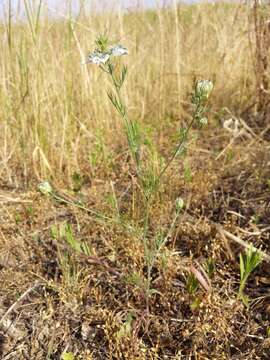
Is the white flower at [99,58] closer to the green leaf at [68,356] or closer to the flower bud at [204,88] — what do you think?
the flower bud at [204,88]

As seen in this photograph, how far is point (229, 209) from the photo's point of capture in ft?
4.67

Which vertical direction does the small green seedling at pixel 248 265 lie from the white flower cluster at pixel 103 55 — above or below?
below

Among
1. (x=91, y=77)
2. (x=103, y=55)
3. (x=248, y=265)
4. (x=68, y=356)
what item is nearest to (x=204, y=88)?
(x=103, y=55)

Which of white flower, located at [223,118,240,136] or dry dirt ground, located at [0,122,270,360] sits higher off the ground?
white flower, located at [223,118,240,136]

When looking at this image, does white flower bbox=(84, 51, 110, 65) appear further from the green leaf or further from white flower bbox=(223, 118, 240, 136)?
white flower bbox=(223, 118, 240, 136)

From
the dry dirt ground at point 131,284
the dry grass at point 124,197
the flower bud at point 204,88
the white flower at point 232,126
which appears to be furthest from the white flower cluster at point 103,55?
the white flower at point 232,126

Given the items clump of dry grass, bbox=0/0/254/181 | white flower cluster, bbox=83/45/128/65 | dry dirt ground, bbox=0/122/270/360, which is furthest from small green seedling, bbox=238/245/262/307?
clump of dry grass, bbox=0/0/254/181

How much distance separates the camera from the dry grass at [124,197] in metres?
0.98

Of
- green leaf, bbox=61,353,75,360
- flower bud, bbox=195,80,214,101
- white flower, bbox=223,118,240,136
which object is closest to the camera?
flower bud, bbox=195,80,214,101

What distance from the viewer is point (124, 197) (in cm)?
158

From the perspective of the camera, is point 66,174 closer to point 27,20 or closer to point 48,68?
point 48,68

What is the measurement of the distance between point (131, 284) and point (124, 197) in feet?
1.78

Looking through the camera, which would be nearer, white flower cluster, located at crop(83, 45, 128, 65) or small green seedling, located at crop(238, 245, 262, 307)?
white flower cluster, located at crop(83, 45, 128, 65)

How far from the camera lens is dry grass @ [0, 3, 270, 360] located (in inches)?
38.5
